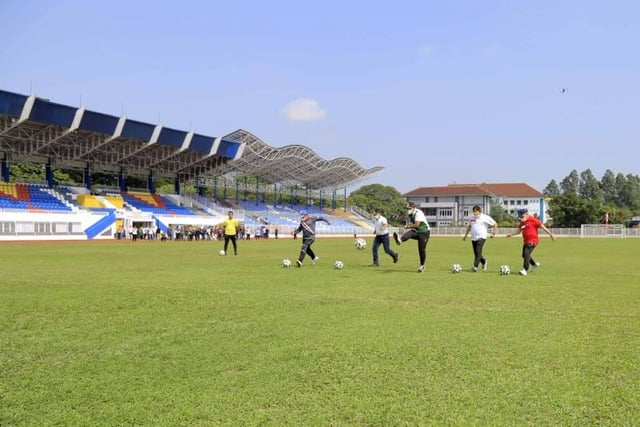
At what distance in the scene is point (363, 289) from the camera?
11.1 m

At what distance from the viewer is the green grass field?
4.11 meters

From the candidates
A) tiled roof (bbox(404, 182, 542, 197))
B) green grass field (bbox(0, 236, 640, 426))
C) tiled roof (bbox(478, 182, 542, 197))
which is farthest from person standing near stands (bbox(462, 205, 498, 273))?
tiled roof (bbox(478, 182, 542, 197))

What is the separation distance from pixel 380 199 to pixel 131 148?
3338 inches

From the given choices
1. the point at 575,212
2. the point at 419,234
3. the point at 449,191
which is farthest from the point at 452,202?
the point at 419,234

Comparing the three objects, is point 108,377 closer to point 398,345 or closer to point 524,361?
point 398,345

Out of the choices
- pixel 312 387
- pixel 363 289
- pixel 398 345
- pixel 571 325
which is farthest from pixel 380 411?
pixel 363 289

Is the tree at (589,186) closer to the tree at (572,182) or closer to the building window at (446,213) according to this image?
the tree at (572,182)

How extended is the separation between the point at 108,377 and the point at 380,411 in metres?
2.53

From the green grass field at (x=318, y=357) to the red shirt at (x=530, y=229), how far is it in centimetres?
420

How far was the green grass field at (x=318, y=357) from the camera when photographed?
411cm

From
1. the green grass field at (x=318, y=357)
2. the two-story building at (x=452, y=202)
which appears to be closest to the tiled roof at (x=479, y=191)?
the two-story building at (x=452, y=202)

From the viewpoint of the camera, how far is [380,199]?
5310 inches

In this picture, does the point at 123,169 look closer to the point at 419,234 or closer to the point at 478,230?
the point at 419,234

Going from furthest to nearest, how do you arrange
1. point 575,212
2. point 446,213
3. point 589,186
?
point 589,186
point 446,213
point 575,212
